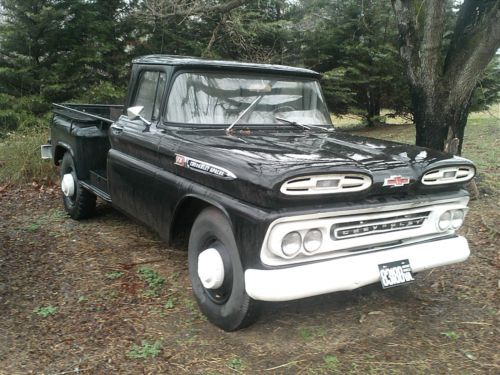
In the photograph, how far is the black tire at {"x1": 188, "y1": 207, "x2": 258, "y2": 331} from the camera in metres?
3.06

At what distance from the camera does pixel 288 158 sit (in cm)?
302

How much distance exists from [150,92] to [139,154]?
1.89 ft

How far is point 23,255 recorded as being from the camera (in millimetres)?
4625

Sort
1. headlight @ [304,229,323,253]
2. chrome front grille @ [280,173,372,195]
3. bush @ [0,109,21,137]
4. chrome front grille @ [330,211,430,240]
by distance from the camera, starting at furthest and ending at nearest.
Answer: bush @ [0,109,21,137] < chrome front grille @ [330,211,430,240] < headlight @ [304,229,323,253] < chrome front grille @ [280,173,372,195]

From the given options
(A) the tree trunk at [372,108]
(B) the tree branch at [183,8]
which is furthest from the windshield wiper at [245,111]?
(A) the tree trunk at [372,108]

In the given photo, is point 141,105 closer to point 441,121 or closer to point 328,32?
point 441,121

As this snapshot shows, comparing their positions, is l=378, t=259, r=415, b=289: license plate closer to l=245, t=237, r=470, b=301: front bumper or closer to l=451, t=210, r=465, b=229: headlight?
l=245, t=237, r=470, b=301: front bumper

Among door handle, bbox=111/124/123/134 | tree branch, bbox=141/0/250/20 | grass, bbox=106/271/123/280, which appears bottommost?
grass, bbox=106/271/123/280

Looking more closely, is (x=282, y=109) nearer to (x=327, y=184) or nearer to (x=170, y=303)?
(x=327, y=184)

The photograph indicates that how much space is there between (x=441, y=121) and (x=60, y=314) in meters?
4.67

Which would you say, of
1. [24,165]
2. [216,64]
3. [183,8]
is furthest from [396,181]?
[183,8]

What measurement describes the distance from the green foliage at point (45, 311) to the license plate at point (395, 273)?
230 centimetres

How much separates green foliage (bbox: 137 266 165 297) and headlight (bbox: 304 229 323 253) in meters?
1.49

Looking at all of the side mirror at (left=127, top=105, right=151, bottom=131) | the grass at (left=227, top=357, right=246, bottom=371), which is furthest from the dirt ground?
the side mirror at (left=127, top=105, right=151, bottom=131)
